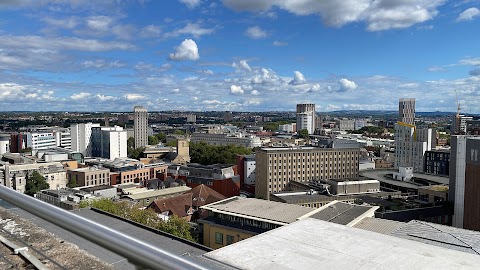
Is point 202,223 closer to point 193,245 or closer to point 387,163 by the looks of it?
point 193,245

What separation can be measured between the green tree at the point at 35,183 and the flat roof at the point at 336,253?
3285 centimetres

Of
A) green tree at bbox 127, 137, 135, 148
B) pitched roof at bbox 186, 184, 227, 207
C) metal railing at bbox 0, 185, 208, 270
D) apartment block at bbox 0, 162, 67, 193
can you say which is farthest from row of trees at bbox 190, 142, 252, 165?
metal railing at bbox 0, 185, 208, 270

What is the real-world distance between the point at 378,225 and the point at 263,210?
5.33 m

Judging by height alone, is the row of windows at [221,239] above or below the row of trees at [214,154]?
below

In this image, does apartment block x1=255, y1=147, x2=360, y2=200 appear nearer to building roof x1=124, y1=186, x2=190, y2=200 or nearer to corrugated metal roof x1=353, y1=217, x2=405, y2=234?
building roof x1=124, y1=186, x2=190, y2=200

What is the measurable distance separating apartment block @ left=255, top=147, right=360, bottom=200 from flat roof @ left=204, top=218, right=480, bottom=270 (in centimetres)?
3209

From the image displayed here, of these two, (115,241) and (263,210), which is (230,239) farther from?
(115,241)

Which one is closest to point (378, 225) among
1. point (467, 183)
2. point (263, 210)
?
point (263, 210)

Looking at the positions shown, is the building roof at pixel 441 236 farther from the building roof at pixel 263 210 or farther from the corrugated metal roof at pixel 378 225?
the building roof at pixel 263 210

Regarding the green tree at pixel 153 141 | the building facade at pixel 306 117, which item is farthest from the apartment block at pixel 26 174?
the building facade at pixel 306 117

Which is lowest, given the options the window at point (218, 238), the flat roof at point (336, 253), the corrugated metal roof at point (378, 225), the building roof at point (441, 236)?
the window at point (218, 238)

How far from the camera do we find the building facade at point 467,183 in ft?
82.0

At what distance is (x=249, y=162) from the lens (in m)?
45.7

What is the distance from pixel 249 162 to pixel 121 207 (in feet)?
80.7
